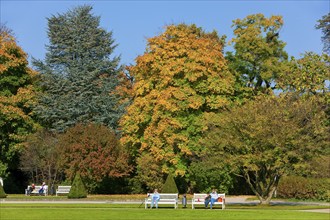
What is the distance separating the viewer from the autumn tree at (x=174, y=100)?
50625 mm

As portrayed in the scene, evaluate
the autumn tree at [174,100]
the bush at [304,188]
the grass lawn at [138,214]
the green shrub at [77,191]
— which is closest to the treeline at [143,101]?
the autumn tree at [174,100]

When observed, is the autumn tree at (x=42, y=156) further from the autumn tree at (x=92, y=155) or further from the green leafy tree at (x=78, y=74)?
the green leafy tree at (x=78, y=74)

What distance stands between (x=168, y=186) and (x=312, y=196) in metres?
11.7

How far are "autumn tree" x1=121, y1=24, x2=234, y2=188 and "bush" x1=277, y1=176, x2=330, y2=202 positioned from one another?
7.66 m

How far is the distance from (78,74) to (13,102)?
7619 millimetres

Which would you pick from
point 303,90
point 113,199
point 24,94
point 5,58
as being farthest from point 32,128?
point 303,90

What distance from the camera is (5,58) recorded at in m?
57.9

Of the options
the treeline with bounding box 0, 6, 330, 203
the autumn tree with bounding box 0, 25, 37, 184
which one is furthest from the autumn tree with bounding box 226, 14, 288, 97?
the autumn tree with bounding box 0, 25, 37, 184

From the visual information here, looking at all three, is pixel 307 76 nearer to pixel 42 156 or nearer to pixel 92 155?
pixel 92 155

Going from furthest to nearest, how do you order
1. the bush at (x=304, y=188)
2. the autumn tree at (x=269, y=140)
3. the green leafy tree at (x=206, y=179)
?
1. the green leafy tree at (x=206, y=179)
2. the bush at (x=304, y=188)
3. the autumn tree at (x=269, y=140)

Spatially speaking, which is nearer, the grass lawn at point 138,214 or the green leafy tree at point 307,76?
the grass lawn at point 138,214

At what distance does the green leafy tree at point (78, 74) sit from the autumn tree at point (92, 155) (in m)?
8.33

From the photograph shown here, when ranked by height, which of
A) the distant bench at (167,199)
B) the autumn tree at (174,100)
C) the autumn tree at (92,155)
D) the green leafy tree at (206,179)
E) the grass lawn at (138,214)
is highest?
the autumn tree at (174,100)

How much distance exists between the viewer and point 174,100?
50.8 meters
